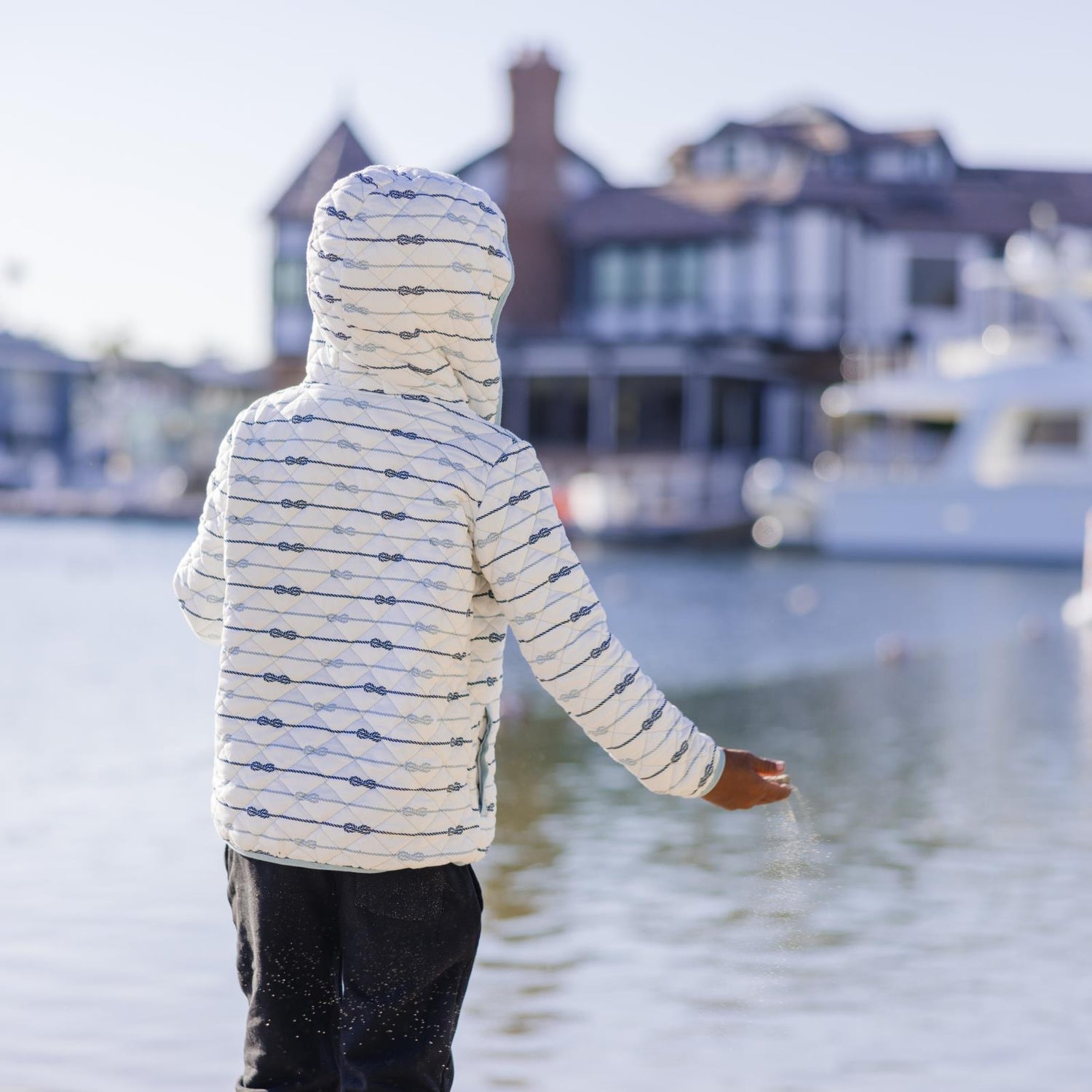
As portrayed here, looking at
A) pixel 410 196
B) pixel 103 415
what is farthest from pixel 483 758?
pixel 103 415

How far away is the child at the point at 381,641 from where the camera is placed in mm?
2742

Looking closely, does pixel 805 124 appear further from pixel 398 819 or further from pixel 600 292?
pixel 398 819

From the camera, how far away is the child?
9.00 ft

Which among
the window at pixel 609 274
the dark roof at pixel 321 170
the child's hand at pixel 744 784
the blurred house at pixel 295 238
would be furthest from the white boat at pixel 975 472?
the child's hand at pixel 744 784

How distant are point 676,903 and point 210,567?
380 centimetres

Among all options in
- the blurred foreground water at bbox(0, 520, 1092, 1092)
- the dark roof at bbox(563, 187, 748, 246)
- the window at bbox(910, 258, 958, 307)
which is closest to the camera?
the blurred foreground water at bbox(0, 520, 1092, 1092)

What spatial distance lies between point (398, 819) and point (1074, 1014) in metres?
3.00

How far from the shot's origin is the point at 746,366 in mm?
46688

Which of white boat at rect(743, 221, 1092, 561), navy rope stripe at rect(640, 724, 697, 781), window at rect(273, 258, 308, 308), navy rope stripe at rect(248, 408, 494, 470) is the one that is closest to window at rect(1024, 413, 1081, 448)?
white boat at rect(743, 221, 1092, 561)

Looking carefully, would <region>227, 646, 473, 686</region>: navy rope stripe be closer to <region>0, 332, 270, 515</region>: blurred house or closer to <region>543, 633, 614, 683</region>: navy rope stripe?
<region>543, 633, 614, 683</region>: navy rope stripe

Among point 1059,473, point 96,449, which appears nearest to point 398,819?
point 1059,473

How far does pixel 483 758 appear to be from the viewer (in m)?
2.88

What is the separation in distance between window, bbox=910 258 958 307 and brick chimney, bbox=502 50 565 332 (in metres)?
8.97

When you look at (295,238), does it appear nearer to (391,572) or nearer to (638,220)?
(638,220)
